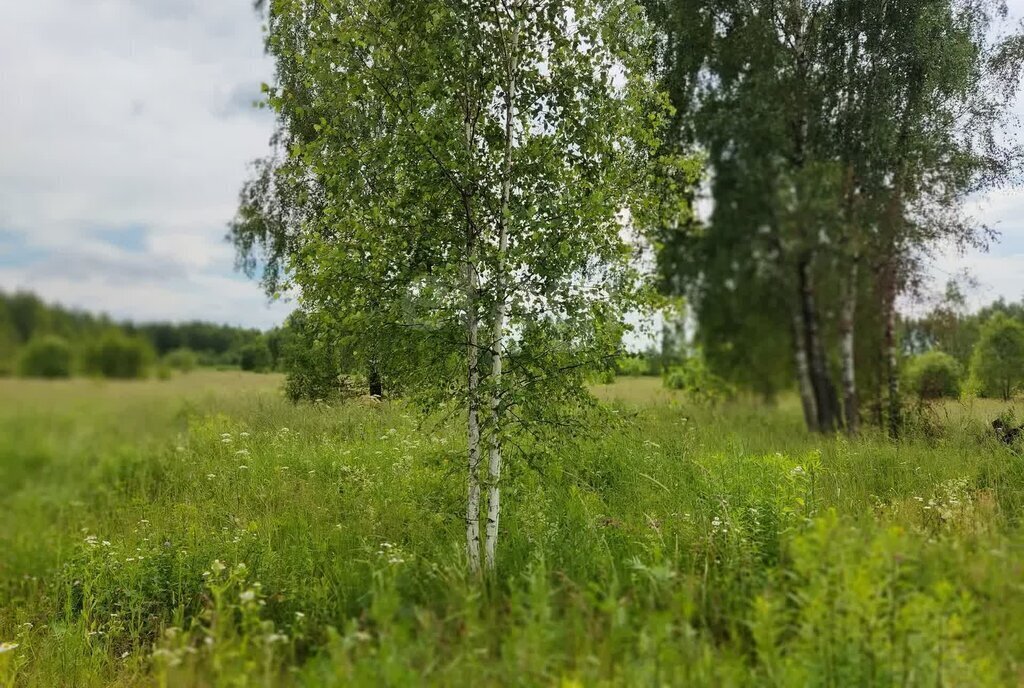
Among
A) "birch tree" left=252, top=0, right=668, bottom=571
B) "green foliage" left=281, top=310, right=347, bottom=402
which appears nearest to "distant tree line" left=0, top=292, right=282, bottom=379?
"birch tree" left=252, top=0, right=668, bottom=571

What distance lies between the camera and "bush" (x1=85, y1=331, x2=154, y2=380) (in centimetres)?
310

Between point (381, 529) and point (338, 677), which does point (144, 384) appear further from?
point (381, 529)

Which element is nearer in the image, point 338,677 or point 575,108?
point 338,677

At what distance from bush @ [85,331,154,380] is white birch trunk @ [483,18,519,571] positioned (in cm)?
238

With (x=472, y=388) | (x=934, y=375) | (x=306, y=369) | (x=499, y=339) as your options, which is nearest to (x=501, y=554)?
(x=472, y=388)

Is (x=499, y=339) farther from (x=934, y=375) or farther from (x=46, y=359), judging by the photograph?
(x=934, y=375)

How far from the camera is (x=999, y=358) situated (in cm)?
932

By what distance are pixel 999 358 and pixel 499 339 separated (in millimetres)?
8133

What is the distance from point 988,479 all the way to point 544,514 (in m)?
4.61


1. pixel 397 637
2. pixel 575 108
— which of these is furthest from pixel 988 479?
pixel 397 637

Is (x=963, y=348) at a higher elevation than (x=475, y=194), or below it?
below

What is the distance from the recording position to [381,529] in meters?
6.20

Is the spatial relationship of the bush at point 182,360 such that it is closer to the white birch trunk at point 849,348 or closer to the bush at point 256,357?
the bush at point 256,357

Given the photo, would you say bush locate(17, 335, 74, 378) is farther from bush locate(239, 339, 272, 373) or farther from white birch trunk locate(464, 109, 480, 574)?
bush locate(239, 339, 272, 373)
